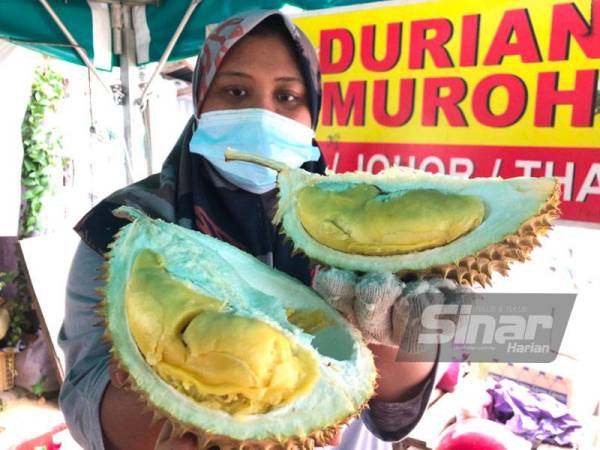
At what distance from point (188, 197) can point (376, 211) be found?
73cm

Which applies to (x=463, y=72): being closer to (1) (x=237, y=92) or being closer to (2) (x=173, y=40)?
(1) (x=237, y=92)

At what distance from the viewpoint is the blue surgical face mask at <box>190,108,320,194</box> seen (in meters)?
1.50

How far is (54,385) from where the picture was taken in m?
4.46

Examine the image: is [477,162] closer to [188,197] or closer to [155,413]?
[188,197]

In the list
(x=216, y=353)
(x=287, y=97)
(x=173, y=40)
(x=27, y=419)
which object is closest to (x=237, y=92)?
(x=287, y=97)

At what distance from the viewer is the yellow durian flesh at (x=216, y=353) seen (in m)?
0.69

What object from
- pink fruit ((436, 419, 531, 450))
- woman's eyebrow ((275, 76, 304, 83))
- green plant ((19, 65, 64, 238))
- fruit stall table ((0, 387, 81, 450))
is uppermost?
woman's eyebrow ((275, 76, 304, 83))

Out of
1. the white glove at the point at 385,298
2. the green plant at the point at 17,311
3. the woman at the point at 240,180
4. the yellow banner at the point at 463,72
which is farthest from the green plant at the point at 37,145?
the white glove at the point at 385,298

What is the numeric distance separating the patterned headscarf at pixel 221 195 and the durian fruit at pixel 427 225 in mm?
412

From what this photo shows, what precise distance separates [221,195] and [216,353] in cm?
94

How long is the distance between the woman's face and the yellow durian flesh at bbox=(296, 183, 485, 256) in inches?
23.9

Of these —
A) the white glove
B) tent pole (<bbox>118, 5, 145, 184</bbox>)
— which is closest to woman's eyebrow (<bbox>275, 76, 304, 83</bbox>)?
the white glove

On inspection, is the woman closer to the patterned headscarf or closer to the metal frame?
the patterned headscarf

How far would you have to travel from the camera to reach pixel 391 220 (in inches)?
37.6
